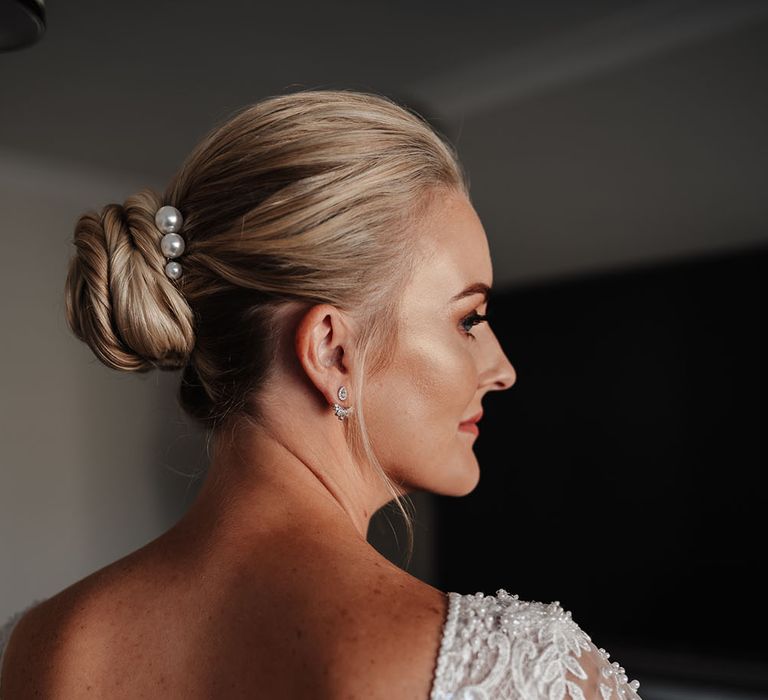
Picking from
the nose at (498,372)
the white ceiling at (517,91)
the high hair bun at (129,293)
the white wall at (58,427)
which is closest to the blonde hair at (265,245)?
the high hair bun at (129,293)

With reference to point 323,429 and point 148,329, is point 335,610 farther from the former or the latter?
point 148,329

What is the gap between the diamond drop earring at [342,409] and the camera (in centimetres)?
96

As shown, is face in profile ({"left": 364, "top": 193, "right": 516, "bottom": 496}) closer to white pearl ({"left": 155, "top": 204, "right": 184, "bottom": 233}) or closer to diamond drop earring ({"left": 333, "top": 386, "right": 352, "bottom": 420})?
diamond drop earring ({"left": 333, "top": 386, "right": 352, "bottom": 420})

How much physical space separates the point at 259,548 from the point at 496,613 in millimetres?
218

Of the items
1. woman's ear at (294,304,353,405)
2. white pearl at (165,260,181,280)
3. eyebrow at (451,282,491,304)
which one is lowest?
woman's ear at (294,304,353,405)

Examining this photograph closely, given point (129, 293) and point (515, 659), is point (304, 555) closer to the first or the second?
point (515, 659)

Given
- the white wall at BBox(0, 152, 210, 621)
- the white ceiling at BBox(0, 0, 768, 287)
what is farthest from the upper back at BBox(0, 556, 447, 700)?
the white wall at BBox(0, 152, 210, 621)

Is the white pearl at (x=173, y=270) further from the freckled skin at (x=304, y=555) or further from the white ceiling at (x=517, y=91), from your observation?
the white ceiling at (x=517, y=91)

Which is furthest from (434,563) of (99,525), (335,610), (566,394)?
(335,610)

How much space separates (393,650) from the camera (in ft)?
2.35

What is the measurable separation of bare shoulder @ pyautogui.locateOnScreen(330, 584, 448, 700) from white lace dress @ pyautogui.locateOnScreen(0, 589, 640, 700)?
10 mm

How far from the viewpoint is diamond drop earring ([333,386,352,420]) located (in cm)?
96

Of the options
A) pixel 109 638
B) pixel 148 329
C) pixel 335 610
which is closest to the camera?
pixel 335 610

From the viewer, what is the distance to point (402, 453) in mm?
1034
